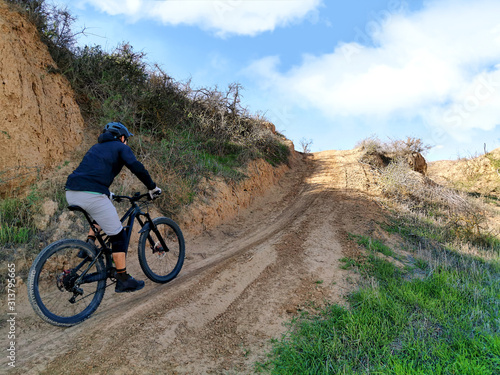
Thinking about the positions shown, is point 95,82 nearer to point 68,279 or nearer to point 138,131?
point 138,131

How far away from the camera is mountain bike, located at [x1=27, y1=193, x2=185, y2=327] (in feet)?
11.6

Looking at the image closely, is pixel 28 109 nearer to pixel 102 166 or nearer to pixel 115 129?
pixel 115 129

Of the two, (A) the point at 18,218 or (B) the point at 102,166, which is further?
(A) the point at 18,218

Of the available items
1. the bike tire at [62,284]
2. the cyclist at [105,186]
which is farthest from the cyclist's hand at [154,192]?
the bike tire at [62,284]

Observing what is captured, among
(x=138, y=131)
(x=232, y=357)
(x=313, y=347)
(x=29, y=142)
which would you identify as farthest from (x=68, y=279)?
(x=138, y=131)

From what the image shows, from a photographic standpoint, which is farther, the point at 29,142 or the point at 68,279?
the point at 29,142

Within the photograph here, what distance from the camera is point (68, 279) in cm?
371

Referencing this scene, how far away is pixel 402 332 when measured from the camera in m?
3.65

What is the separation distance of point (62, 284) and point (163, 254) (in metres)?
1.58

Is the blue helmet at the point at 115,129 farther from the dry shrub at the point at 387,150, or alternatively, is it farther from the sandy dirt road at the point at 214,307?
the dry shrub at the point at 387,150

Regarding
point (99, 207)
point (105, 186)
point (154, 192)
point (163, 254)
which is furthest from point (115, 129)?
point (163, 254)

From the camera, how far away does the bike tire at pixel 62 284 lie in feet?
11.4

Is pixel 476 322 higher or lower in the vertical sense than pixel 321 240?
lower

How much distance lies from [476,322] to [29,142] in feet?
27.8
